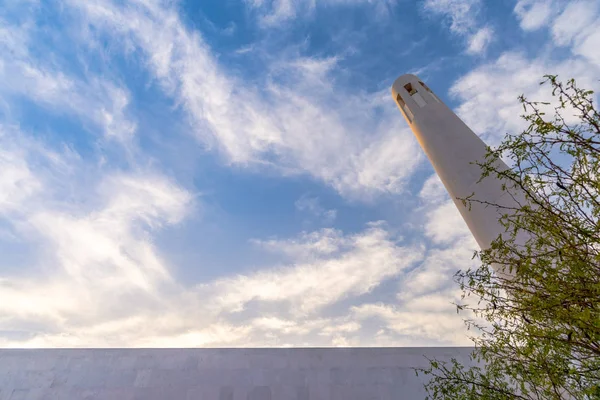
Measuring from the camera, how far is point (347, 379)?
6.76m

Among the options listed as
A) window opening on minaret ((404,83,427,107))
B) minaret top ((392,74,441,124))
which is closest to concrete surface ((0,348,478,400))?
minaret top ((392,74,441,124))

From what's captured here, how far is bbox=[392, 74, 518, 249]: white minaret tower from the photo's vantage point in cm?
553

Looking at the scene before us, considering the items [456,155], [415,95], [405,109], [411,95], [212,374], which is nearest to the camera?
[456,155]

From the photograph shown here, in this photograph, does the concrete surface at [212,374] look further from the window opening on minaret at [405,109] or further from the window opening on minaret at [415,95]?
the window opening on minaret at [415,95]

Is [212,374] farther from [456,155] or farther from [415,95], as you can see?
[415,95]

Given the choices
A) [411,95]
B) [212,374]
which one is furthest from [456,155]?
[212,374]

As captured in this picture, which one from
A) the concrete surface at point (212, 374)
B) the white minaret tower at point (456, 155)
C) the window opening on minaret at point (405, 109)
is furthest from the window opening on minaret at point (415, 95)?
the concrete surface at point (212, 374)

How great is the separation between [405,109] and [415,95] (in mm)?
401

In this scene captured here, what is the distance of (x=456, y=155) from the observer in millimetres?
6316

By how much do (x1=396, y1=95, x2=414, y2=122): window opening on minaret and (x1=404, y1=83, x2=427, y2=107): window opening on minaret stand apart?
25 centimetres

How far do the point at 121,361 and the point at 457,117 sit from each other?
Result: 8.02 meters

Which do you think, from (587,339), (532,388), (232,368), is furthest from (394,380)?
(587,339)

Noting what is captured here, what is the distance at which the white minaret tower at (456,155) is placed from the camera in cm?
553

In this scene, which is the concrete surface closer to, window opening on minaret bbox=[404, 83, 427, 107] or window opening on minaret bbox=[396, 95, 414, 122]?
window opening on minaret bbox=[396, 95, 414, 122]
